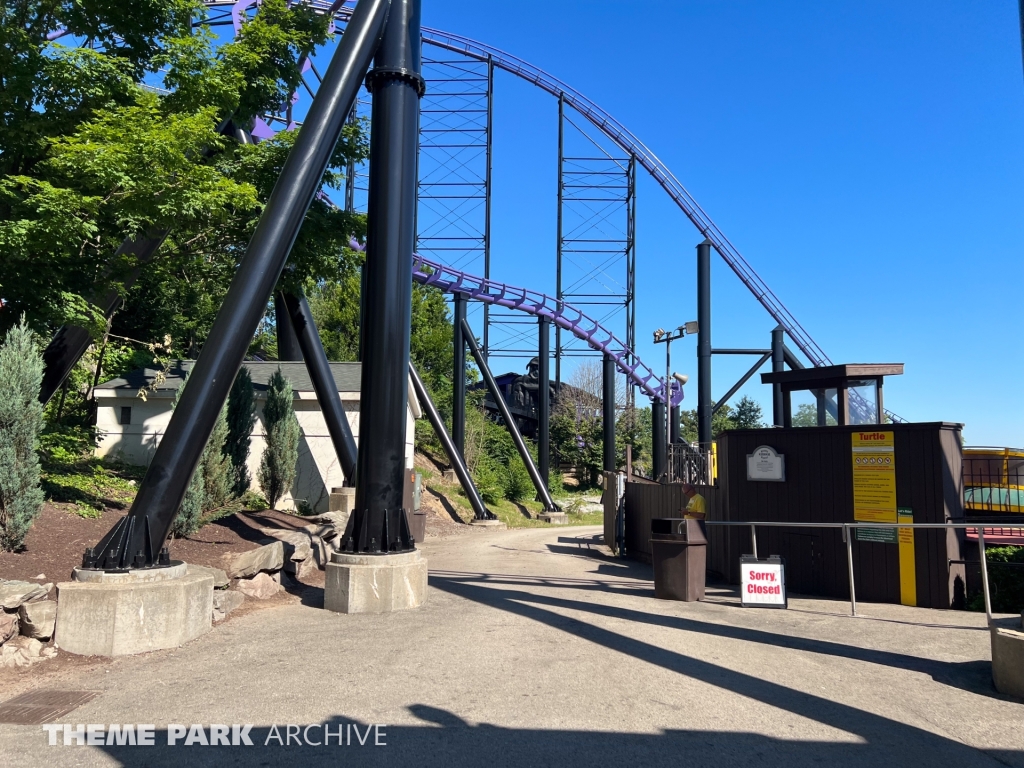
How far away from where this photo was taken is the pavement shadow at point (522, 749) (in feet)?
13.6

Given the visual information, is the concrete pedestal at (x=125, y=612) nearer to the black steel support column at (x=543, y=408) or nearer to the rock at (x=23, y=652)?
the rock at (x=23, y=652)

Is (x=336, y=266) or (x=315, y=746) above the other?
(x=336, y=266)

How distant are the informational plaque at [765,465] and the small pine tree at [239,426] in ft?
29.6

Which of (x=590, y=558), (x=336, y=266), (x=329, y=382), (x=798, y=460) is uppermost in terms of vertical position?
(x=336, y=266)

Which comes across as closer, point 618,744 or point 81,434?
point 618,744

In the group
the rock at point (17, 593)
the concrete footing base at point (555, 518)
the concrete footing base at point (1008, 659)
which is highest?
the rock at point (17, 593)

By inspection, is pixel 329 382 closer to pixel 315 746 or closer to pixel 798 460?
pixel 798 460

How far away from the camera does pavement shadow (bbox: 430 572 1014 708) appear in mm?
5930

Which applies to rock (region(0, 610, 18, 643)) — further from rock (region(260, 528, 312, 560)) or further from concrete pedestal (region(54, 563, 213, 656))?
rock (region(260, 528, 312, 560))

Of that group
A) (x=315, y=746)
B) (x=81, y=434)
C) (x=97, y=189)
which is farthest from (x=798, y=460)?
(x=81, y=434)

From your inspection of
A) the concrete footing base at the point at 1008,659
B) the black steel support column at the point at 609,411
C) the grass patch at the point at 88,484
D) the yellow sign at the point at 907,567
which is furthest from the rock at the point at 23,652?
the black steel support column at the point at 609,411

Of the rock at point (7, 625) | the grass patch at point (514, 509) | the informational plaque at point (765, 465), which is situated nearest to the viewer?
the rock at point (7, 625)

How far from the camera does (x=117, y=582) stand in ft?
21.5

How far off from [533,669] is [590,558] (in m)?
9.46
